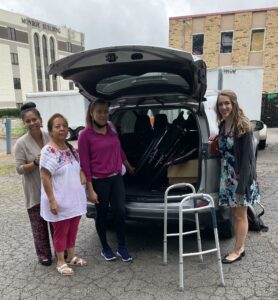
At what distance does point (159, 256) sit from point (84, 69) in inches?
88.4

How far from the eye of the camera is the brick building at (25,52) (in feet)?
140

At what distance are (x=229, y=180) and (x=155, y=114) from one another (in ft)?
6.21

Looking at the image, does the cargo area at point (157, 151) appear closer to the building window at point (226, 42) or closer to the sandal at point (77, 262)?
the sandal at point (77, 262)

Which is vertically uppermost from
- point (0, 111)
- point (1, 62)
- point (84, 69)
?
point (1, 62)

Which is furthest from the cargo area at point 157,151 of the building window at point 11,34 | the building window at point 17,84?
the building window at point 11,34

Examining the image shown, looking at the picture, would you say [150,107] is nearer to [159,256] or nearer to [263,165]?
[159,256]

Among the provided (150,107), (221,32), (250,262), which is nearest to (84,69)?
(150,107)

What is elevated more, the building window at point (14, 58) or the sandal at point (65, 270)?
the building window at point (14, 58)

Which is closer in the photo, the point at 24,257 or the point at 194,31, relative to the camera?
the point at 24,257

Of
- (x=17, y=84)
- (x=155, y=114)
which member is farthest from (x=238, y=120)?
(x=17, y=84)

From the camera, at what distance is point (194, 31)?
23109 mm

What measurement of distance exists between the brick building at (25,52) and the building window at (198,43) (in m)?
21.4

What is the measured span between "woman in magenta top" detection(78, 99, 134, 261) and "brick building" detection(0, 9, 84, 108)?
38.8 meters

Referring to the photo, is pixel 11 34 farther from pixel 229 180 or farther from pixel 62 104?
pixel 229 180
